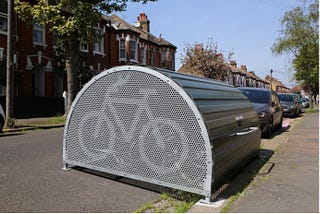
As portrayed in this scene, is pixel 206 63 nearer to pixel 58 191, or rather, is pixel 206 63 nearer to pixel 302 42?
pixel 302 42

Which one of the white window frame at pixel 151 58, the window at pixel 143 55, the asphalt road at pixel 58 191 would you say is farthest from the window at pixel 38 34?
the asphalt road at pixel 58 191

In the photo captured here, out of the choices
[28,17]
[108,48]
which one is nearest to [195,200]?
[28,17]

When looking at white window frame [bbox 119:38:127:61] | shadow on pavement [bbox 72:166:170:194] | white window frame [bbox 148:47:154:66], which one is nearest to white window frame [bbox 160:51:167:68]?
white window frame [bbox 148:47:154:66]

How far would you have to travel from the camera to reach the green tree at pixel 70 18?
16.0 metres

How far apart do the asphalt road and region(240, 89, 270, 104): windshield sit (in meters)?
8.35

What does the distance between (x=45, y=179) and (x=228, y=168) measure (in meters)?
2.88

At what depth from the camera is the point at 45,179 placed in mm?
5672

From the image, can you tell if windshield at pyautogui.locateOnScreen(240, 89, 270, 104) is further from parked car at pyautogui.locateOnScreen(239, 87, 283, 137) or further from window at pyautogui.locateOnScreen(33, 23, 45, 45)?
window at pyautogui.locateOnScreen(33, 23, 45, 45)

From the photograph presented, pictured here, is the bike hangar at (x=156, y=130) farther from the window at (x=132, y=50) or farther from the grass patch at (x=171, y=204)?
the window at (x=132, y=50)

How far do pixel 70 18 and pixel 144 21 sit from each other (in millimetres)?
24746

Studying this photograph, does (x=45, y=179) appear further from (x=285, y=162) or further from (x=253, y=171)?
(x=285, y=162)

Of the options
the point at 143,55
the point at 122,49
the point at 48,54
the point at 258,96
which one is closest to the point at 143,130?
the point at 258,96

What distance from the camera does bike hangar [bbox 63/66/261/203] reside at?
14.9 ft

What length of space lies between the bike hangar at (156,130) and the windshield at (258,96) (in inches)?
294
